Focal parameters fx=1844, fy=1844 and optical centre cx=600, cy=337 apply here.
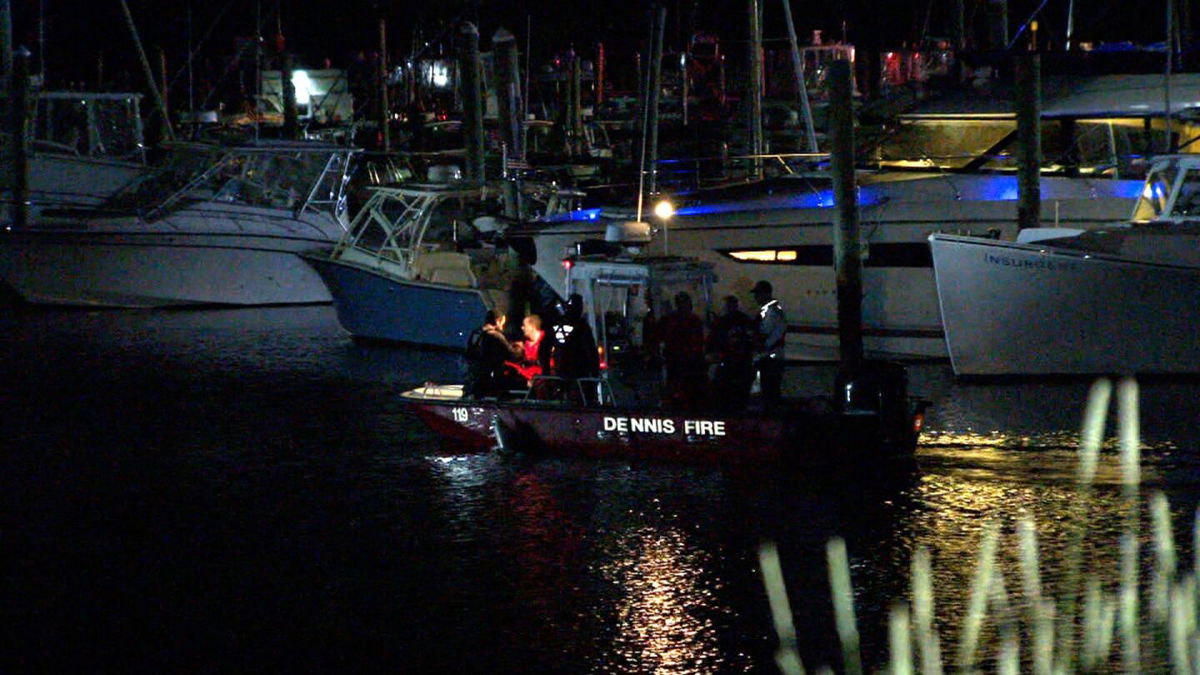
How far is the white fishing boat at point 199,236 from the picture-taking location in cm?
3106

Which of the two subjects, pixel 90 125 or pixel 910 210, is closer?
pixel 910 210

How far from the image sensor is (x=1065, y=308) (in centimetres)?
2041

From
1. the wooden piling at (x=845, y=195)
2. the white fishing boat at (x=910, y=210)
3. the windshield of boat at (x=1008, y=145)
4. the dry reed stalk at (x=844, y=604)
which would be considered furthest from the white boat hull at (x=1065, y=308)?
the dry reed stalk at (x=844, y=604)

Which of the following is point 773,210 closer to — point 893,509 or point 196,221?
point 893,509

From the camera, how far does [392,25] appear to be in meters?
55.6

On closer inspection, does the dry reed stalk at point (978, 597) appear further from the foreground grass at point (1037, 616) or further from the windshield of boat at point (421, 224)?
the windshield of boat at point (421, 224)

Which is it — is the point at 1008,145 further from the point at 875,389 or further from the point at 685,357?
the point at 875,389

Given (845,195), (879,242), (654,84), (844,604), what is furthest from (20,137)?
(844,604)

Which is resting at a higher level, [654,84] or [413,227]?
[654,84]

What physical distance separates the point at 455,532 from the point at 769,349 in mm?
4055

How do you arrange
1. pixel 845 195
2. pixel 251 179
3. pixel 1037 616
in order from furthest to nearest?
pixel 251 179 → pixel 845 195 → pixel 1037 616

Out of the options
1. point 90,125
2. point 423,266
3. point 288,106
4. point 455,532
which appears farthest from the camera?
point 288,106

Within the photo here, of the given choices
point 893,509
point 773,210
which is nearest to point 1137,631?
point 893,509

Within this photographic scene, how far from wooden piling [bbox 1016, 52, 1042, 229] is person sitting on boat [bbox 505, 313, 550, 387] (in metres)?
7.12
